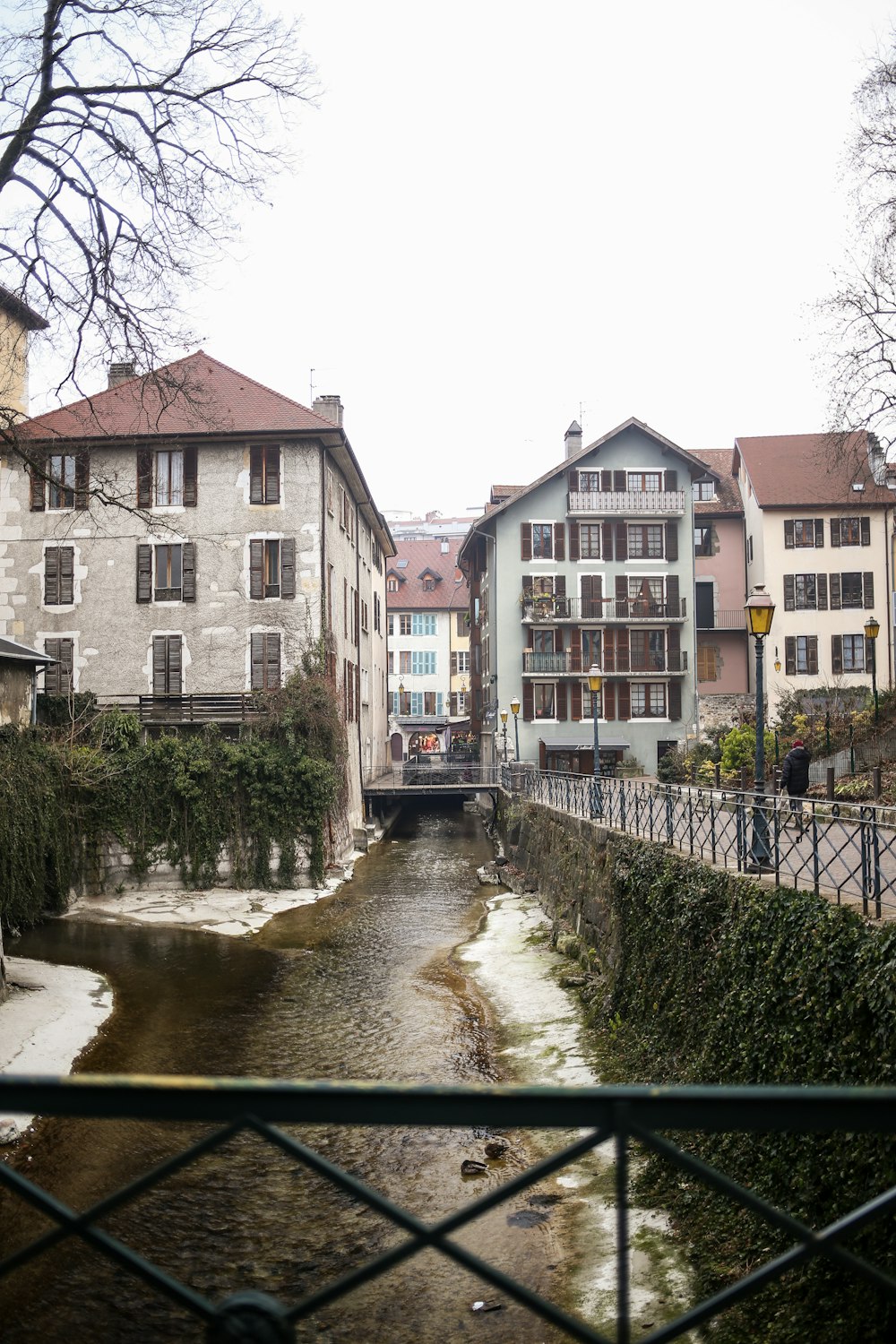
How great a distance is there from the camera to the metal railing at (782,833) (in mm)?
8664

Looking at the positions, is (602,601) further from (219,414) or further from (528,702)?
(219,414)

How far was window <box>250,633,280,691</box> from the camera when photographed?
29516 millimetres

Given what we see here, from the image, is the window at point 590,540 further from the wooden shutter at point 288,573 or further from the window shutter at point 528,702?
the wooden shutter at point 288,573

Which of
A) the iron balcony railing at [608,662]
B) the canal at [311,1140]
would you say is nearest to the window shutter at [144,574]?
the canal at [311,1140]

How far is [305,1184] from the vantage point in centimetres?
1012

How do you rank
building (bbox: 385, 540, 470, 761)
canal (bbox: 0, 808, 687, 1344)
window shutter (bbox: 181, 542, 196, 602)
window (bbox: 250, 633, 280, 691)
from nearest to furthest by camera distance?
1. canal (bbox: 0, 808, 687, 1344)
2. window (bbox: 250, 633, 280, 691)
3. window shutter (bbox: 181, 542, 196, 602)
4. building (bbox: 385, 540, 470, 761)

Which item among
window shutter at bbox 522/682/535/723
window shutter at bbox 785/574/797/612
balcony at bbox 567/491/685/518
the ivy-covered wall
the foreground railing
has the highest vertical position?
balcony at bbox 567/491/685/518

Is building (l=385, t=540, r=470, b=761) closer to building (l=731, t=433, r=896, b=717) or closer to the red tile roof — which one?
the red tile roof

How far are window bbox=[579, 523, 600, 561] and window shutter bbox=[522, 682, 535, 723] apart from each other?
20.0 feet

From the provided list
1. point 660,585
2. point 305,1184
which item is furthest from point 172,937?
point 660,585

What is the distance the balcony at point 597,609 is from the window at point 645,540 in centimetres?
203

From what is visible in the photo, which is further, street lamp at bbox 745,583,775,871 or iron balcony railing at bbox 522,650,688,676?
iron balcony railing at bbox 522,650,688,676

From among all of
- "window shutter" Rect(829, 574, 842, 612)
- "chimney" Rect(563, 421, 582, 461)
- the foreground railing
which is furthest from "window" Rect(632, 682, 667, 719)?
the foreground railing

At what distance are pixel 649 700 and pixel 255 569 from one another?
2063 centimetres
